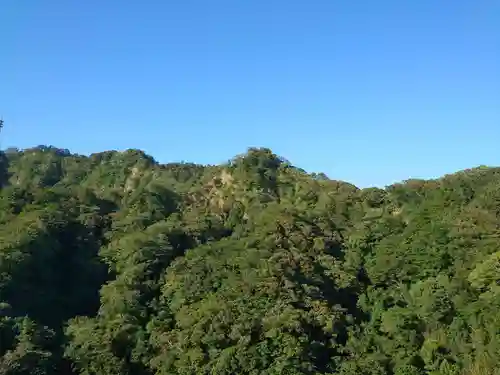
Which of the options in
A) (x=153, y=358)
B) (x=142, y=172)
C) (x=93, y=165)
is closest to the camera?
(x=153, y=358)

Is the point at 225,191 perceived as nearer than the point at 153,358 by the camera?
No

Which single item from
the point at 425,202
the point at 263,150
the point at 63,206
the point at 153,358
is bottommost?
the point at 153,358

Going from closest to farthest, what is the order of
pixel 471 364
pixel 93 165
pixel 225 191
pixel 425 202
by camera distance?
pixel 471 364
pixel 425 202
pixel 225 191
pixel 93 165

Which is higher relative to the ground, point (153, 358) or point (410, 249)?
point (410, 249)

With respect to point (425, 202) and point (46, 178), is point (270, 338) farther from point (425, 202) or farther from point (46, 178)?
point (46, 178)

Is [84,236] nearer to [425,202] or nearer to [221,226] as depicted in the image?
[221,226]

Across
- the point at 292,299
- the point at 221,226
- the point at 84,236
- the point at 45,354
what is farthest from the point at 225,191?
the point at 45,354
